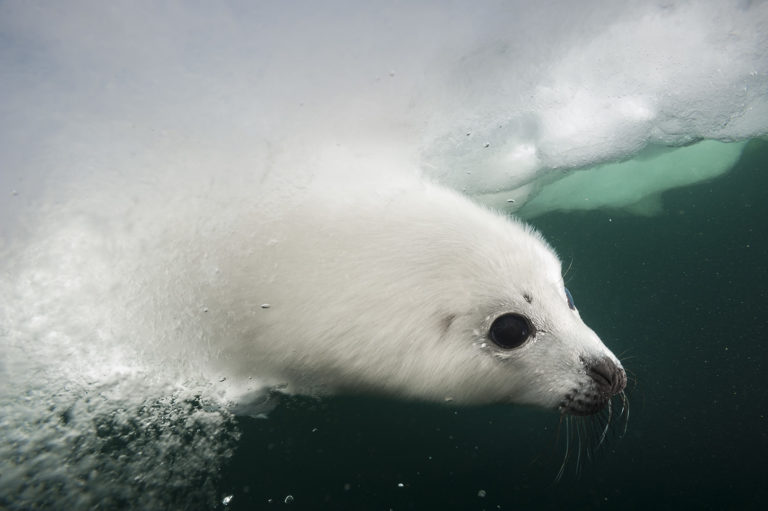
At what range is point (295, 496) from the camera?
2773 mm

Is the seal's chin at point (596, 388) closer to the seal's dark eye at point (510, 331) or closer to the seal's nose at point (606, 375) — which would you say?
the seal's nose at point (606, 375)

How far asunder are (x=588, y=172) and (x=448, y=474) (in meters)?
5.14

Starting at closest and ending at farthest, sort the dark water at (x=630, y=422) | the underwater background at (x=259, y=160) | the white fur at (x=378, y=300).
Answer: the underwater background at (x=259, y=160) → the white fur at (x=378, y=300) → the dark water at (x=630, y=422)

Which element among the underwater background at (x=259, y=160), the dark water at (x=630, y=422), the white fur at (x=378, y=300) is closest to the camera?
the underwater background at (x=259, y=160)

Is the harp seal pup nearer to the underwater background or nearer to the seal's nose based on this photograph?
the seal's nose

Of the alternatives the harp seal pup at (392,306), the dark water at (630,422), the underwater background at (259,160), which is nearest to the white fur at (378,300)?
the harp seal pup at (392,306)

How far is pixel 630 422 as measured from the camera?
5930 mm

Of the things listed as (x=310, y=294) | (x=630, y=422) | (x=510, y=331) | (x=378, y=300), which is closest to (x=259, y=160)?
(x=310, y=294)

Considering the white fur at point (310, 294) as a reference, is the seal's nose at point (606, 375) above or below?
below

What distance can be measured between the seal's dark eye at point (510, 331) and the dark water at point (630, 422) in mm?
844

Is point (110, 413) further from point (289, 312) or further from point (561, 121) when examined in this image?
point (561, 121)

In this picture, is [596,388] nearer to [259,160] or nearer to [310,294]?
[310,294]

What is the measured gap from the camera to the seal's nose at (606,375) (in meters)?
1.98

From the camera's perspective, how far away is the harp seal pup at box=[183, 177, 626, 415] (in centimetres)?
194
